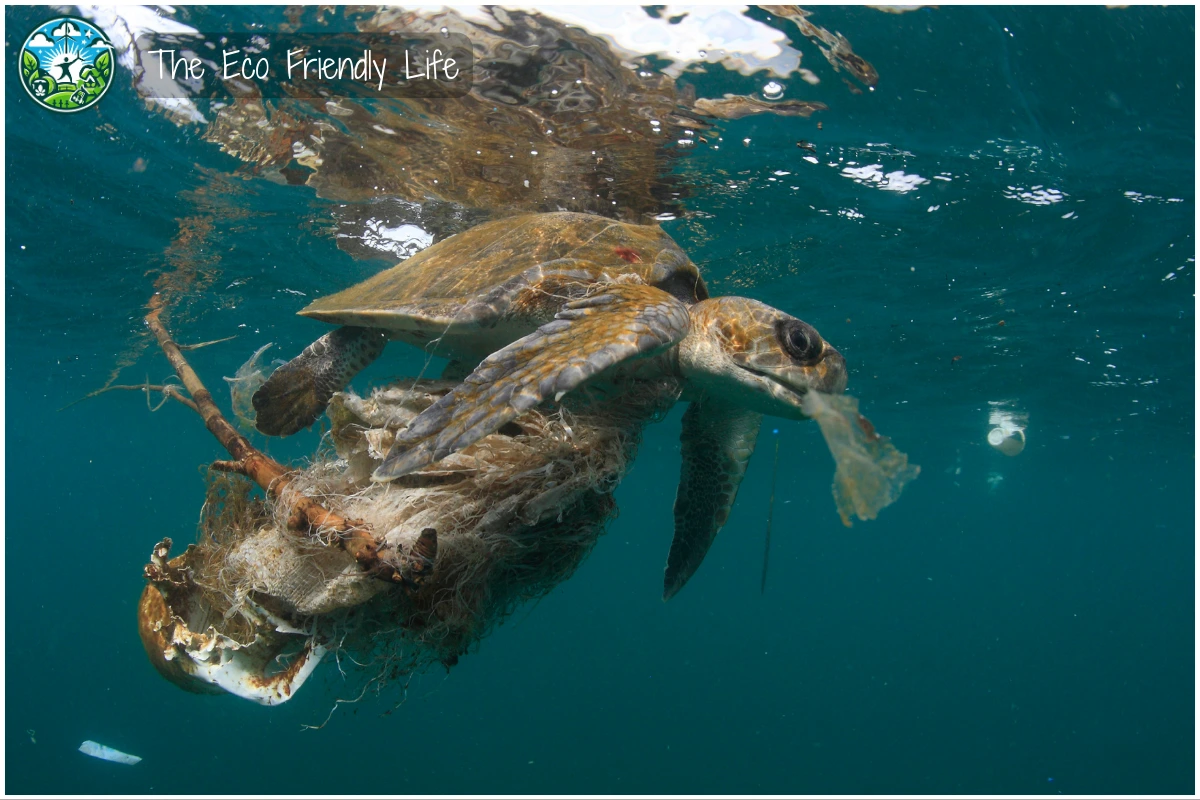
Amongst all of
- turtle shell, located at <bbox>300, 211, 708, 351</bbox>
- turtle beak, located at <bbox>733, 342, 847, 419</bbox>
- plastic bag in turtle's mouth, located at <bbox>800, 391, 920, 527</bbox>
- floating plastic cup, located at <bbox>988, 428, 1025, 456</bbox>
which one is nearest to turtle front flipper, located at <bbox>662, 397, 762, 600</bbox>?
turtle beak, located at <bbox>733, 342, 847, 419</bbox>

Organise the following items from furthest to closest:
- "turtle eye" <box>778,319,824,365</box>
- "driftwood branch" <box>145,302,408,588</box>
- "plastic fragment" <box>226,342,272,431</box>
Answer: "plastic fragment" <box>226,342,272,431</box>, "turtle eye" <box>778,319,824,365</box>, "driftwood branch" <box>145,302,408,588</box>

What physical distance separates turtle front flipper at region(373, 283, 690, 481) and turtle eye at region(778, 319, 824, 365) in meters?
0.64

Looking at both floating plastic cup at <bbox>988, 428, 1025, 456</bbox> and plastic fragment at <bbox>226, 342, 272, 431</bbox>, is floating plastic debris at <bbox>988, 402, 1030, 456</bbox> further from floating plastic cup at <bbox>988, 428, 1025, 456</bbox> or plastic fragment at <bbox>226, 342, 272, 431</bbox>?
plastic fragment at <bbox>226, 342, 272, 431</bbox>

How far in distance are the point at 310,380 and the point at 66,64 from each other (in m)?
4.56

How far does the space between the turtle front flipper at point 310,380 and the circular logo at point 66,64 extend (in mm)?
3820

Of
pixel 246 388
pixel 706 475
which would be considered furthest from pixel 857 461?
pixel 246 388

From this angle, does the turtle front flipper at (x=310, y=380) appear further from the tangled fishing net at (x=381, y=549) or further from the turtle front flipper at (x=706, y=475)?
the turtle front flipper at (x=706, y=475)

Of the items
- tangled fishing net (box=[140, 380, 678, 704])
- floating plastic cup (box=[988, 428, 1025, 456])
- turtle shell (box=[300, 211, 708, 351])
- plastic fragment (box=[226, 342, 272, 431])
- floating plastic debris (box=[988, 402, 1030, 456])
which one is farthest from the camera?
floating plastic cup (box=[988, 428, 1025, 456])

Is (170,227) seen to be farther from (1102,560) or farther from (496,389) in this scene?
(1102,560)

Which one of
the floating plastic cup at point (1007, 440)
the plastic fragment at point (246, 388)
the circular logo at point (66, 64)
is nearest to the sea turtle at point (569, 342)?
the plastic fragment at point (246, 388)

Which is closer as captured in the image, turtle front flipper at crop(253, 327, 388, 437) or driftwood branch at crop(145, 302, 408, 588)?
driftwood branch at crop(145, 302, 408, 588)

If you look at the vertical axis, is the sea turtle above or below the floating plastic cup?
above

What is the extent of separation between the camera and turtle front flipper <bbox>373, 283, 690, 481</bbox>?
2084mm

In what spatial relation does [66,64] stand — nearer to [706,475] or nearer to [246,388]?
[246,388]
